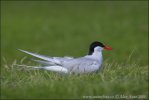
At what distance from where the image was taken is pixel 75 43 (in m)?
21.6

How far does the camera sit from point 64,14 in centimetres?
2661

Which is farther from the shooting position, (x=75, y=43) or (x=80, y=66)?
(x=75, y=43)

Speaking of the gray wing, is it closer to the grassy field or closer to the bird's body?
the bird's body

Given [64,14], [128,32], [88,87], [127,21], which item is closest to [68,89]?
[88,87]

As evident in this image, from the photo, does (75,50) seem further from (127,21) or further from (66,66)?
(66,66)

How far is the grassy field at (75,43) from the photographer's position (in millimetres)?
7891

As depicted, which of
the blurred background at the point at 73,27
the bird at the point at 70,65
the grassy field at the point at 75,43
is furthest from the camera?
the blurred background at the point at 73,27

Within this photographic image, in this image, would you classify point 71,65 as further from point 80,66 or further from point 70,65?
point 80,66

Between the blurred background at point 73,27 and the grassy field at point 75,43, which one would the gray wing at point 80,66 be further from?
the blurred background at point 73,27

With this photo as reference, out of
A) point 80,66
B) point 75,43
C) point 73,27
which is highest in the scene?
point 73,27

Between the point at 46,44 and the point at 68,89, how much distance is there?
1374 cm

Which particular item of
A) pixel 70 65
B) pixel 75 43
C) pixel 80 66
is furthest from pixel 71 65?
pixel 75 43

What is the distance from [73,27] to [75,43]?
2.33 meters

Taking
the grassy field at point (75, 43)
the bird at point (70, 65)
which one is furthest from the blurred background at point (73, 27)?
the bird at point (70, 65)
